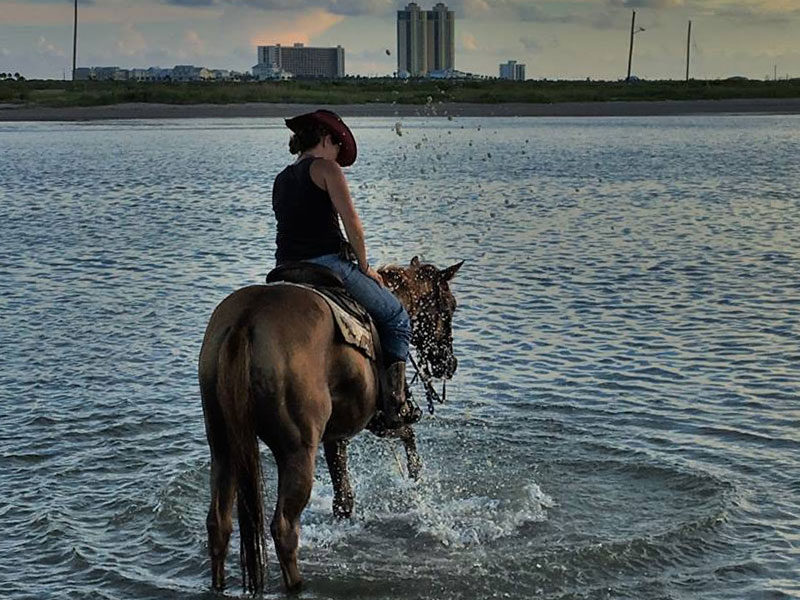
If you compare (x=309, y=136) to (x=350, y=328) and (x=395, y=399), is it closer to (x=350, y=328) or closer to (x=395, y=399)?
(x=350, y=328)

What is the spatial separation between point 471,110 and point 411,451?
226 ft

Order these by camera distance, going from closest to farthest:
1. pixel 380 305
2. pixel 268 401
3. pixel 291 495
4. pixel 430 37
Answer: pixel 268 401, pixel 291 495, pixel 380 305, pixel 430 37

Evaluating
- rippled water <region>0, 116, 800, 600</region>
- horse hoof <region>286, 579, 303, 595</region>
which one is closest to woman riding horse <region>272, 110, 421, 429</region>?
horse hoof <region>286, 579, 303, 595</region>

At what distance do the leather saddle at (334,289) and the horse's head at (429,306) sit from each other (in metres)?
0.87

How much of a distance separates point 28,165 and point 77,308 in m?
29.3

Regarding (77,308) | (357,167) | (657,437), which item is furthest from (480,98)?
(657,437)

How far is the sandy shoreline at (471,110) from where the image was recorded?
253 feet

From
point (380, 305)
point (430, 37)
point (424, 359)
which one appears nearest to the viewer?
point (380, 305)

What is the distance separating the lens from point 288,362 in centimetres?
686

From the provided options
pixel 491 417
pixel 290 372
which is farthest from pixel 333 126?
pixel 491 417

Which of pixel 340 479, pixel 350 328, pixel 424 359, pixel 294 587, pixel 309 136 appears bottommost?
pixel 294 587

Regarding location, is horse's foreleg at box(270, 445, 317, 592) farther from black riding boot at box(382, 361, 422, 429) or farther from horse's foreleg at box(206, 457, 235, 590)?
black riding boot at box(382, 361, 422, 429)

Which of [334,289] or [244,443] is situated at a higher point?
[334,289]

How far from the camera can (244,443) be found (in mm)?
6914
